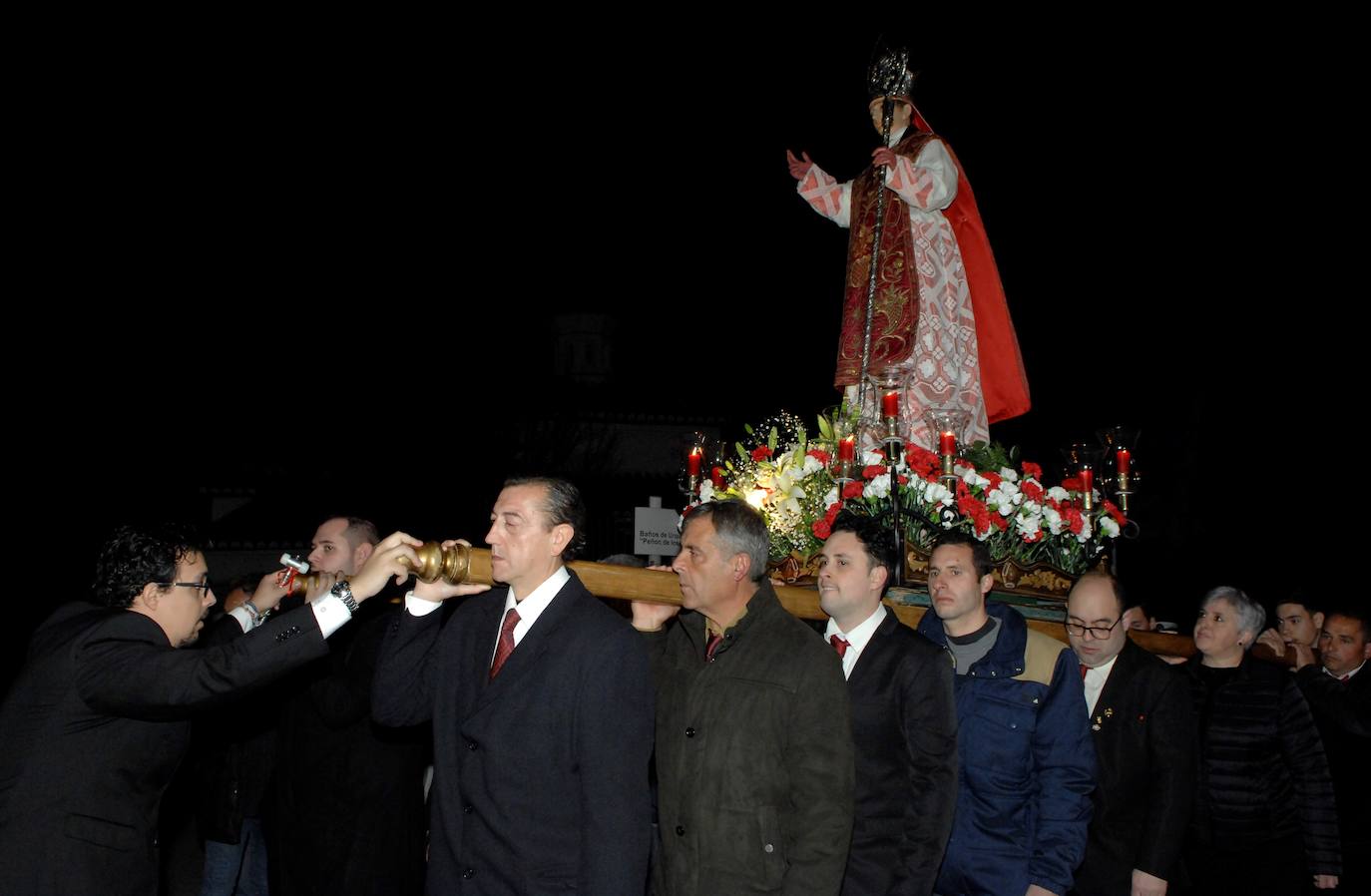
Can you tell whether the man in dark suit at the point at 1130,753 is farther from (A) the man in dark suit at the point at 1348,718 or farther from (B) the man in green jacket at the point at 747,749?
(B) the man in green jacket at the point at 747,749

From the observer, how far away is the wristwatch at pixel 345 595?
12.8 ft

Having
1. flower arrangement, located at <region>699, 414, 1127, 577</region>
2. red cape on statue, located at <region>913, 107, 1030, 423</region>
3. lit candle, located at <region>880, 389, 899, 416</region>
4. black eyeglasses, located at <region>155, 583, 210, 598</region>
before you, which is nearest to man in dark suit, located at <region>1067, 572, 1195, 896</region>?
flower arrangement, located at <region>699, 414, 1127, 577</region>

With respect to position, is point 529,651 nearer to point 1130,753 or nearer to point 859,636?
point 859,636

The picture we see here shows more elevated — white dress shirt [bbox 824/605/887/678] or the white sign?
the white sign

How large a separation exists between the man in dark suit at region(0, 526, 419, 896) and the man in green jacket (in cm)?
110

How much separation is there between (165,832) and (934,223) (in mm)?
6825

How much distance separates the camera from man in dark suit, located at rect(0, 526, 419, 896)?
3.72 m

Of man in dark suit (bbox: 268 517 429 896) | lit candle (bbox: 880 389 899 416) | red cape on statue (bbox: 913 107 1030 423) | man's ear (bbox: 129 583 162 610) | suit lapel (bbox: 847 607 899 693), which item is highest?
red cape on statue (bbox: 913 107 1030 423)

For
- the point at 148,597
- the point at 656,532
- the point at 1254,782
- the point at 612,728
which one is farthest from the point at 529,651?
the point at 1254,782

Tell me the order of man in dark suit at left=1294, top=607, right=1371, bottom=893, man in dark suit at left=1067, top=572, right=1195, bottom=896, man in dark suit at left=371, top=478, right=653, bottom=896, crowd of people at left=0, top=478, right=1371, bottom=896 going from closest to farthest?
1. man in dark suit at left=371, top=478, right=653, bottom=896
2. crowd of people at left=0, top=478, right=1371, bottom=896
3. man in dark suit at left=1067, top=572, right=1195, bottom=896
4. man in dark suit at left=1294, top=607, right=1371, bottom=893

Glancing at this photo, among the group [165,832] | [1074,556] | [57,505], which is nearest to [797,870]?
[1074,556]

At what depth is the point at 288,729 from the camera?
534cm

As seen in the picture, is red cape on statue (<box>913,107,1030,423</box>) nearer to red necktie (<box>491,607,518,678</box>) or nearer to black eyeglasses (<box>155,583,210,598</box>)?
red necktie (<box>491,607,518,678</box>)

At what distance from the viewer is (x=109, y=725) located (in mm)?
3871
